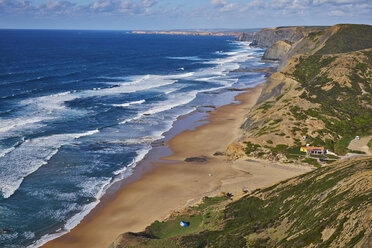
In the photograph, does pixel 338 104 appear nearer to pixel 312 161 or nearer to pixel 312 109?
pixel 312 109

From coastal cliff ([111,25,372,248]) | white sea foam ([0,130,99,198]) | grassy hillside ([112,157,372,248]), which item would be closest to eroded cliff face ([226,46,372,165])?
coastal cliff ([111,25,372,248])

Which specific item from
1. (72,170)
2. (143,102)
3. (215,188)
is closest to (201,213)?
(215,188)

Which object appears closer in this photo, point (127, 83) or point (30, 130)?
point (30, 130)

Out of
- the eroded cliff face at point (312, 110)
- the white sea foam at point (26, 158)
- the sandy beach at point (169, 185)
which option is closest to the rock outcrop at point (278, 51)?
the eroded cliff face at point (312, 110)

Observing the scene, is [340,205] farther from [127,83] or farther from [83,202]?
[127,83]

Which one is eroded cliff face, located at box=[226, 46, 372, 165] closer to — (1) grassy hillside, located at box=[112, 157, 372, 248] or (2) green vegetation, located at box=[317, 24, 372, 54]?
(1) grassy hillside, located at box=[112, 157, 372, 248]
